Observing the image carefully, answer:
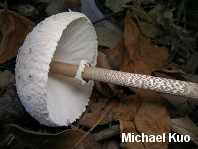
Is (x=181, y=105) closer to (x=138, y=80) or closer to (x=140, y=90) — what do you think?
(x=140, y=90)

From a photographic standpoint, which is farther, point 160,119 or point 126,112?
point 126,112

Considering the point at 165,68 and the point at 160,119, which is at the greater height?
the point at 165,68

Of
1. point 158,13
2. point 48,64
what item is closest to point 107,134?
point 48,64

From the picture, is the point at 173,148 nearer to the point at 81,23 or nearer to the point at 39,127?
the point at 39,127

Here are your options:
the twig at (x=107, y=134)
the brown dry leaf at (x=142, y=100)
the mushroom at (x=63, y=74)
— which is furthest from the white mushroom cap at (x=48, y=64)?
the brown dry leaf at (x=142, y=100)

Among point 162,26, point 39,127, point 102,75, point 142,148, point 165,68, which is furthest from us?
point 162,26

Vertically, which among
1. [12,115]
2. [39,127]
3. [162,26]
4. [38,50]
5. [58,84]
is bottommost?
[39,127]

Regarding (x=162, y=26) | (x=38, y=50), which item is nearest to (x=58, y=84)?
(x=38, y=50)

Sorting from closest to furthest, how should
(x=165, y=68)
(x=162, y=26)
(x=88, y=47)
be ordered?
(x=88, y=47), (x=165, y=68), (x=162, y=26)
